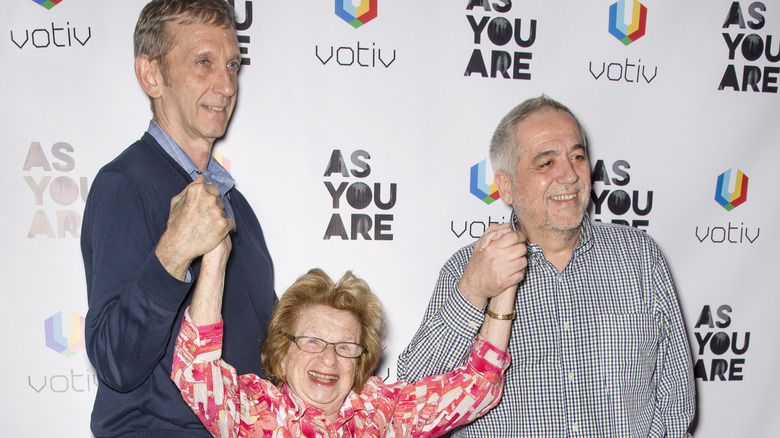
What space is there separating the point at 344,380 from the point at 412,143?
3.13 feet

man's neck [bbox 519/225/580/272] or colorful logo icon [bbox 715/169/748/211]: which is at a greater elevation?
colorful logo icon [bbox 715/169/748/211]

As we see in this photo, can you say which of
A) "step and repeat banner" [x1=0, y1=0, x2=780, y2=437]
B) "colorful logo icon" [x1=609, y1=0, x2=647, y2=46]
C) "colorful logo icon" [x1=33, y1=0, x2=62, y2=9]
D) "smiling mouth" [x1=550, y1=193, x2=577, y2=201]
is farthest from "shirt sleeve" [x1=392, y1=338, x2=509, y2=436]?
"colorful logo icon" [x1=33, y1=0, x2=62, y2=9]

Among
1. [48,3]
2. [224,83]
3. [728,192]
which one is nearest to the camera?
[224,83]

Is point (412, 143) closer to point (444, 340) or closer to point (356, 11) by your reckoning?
point (356, 11)

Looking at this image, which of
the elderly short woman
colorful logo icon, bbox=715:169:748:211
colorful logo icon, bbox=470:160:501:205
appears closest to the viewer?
the elderly short woman

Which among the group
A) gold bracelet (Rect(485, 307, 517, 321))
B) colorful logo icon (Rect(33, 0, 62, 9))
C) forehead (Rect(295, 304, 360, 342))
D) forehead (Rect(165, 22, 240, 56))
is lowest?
forehead (Rect(295, 304, 360, 342))

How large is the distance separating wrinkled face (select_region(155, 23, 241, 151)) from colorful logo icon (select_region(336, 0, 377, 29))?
620mm

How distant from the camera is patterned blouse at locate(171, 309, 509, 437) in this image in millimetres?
1029

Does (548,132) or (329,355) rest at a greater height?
(548,132)

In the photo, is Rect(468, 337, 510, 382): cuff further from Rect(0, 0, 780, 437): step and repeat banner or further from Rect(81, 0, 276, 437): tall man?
Rect(0, 0, 780, 437): step and repeat banner

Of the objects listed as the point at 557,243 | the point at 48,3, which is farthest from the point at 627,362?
the point at 48,3

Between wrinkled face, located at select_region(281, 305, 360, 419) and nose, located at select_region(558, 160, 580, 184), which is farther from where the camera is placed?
nose, located at select_region(558, 160, 580, 184)

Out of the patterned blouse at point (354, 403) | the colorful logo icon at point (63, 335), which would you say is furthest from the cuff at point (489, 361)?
the colorful logo icon at point (63, 335)

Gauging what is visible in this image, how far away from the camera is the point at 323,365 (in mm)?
1207
